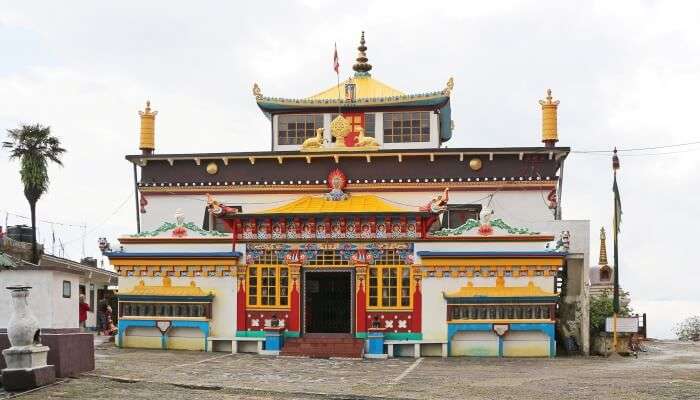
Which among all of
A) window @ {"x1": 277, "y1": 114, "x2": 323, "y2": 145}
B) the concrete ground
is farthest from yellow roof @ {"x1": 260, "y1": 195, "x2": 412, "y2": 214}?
window @ {"x1": 277, "y1": 114, "x2": 323, "y2": 145}

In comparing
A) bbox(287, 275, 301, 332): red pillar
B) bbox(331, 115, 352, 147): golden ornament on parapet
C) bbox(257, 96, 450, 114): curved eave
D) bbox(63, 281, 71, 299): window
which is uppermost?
bbox(257, 96, 450, 114): curved eave

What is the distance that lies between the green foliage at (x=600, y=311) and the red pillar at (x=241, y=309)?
11754 millimetres

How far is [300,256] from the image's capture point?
31812 millimetres

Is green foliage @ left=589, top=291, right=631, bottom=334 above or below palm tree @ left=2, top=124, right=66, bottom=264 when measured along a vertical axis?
below

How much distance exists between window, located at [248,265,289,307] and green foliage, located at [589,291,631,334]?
34.6 feet

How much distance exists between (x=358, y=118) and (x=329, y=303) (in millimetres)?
10000

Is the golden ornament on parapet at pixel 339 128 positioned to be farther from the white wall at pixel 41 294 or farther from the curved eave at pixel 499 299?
the white wall at pixel 41 294

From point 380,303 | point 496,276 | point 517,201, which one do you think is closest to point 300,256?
point 380,303

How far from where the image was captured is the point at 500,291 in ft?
100

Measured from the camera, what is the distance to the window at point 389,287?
102ft

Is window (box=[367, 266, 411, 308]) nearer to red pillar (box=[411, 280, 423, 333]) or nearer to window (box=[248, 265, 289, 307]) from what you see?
red pillar (box=[411, 280, 423, 333])

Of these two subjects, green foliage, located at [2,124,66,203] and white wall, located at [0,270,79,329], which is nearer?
white wall, located at [0,270,79,329]

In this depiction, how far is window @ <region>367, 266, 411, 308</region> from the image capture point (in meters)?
31.2

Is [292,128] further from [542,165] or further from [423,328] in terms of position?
[423,328]
